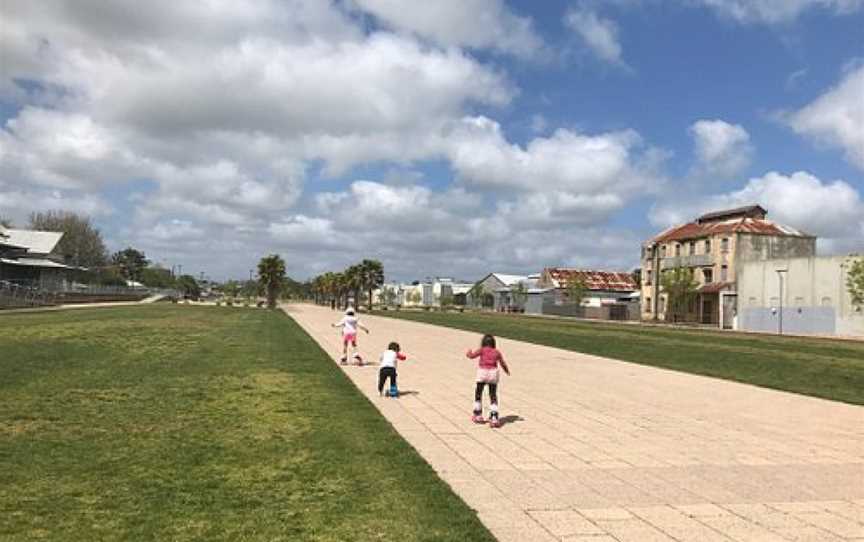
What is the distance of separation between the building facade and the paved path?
4417 centimetres

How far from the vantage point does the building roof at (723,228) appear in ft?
254

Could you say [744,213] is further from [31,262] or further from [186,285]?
[186,285]

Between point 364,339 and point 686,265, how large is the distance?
59.5 meters

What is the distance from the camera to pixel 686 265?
3290 inches

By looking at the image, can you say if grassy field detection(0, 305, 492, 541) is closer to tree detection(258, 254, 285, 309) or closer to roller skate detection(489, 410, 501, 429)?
roller skate detection(489, 410, 501, 429)

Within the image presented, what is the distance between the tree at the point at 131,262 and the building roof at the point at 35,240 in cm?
7602

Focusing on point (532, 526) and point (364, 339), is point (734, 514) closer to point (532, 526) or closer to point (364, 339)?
point (532, 526)

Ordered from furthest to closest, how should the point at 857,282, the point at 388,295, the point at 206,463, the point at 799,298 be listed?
the point at 388,295
the point at 799,298
the point at 857,282
the point at 206,463

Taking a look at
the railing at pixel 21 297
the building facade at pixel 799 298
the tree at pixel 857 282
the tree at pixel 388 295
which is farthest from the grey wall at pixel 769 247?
the tree at pixel 388 295

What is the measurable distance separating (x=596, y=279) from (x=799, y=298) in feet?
223

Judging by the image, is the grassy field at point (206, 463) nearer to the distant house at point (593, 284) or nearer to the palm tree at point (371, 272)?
the palm tree at point (371, 272)

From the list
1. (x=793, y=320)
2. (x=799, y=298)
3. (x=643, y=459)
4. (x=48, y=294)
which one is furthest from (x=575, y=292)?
(x=643, y=459)

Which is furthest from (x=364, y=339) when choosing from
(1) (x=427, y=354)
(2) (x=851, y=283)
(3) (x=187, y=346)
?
Answer: (2) (x=851, y=283)

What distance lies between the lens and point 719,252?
78.2 metres
